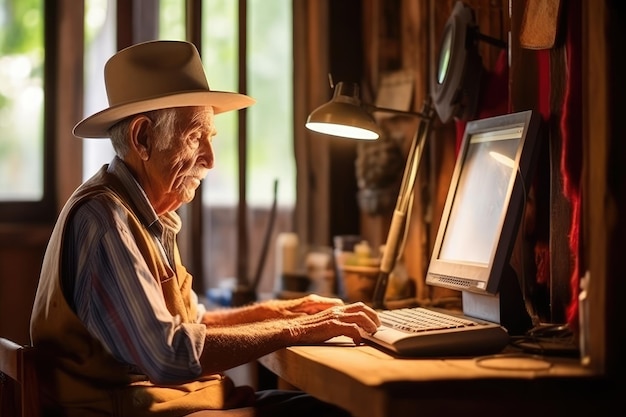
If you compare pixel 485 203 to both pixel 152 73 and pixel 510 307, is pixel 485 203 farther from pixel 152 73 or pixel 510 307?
pixel 152 73

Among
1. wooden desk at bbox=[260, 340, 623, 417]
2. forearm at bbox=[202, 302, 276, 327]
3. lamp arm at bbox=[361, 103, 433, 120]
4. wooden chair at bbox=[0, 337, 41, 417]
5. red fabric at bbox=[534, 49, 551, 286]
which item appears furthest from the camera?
lamp arm at bbox=[361, 103, 433, 120]

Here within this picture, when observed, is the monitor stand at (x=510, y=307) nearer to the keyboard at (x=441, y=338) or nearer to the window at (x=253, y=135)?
the keyboard at (x=441, y=338)

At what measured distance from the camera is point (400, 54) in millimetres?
3838

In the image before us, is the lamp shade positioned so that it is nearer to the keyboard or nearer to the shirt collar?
the shirt collar

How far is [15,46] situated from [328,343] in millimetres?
2657

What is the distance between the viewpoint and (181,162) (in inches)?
94.3

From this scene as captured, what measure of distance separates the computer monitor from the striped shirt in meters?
0.72

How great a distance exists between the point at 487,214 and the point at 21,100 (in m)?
2.64

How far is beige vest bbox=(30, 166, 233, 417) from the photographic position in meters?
2.11

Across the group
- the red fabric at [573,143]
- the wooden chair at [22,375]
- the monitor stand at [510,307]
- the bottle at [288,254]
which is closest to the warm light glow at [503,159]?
the red fabric at [573,143]

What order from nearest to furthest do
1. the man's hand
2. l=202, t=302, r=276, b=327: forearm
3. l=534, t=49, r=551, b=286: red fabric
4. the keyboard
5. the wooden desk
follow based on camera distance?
the wooden desk
the keyboard
the man's hand
l=534, t=49, r=551, b=286: red fabric
l=202, t=302, r=276, b=327: forearm

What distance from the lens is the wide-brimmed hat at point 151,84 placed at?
2.35 m

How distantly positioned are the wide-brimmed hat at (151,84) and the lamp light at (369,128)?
389 millimetres

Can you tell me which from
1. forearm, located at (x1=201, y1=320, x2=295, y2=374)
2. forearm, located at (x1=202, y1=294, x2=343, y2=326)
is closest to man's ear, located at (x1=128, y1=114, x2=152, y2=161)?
forearm, located at (x1=201, y1=320, x2=295, y2=374)
